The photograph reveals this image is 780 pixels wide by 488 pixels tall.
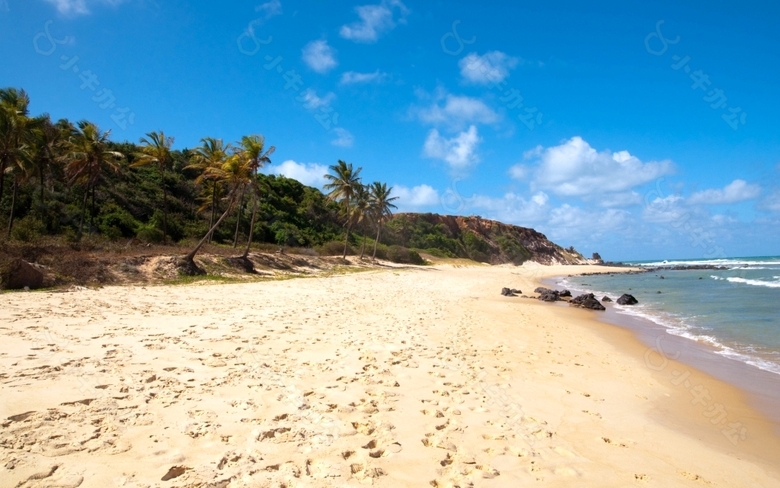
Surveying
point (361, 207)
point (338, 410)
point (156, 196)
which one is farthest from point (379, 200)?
point (338, 410)

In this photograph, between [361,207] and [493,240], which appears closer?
[361,207]

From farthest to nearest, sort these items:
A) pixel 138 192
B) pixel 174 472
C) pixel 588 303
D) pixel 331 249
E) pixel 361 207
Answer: pixel 361 207 → pixel 331 249 → pixel 138 192 → pixel 588 303 → pixel 174 472

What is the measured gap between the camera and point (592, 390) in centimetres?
624

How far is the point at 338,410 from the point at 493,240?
81.0m

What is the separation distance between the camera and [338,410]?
177 inches

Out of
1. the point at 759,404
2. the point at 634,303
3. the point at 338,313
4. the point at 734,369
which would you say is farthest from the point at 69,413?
the point at 634,303

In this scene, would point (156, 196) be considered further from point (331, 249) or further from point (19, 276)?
point (19, 276)

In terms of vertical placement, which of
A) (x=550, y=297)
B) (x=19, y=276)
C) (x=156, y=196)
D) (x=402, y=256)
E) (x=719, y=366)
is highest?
(x=156, y=196)

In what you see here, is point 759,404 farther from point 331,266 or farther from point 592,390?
point 331,266

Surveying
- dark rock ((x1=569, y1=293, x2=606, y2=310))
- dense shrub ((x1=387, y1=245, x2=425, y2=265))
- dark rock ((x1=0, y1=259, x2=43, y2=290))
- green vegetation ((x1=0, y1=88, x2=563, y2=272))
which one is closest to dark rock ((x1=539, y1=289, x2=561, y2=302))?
dark rock ((x1=569, y1=293, x2=606, y2=310))

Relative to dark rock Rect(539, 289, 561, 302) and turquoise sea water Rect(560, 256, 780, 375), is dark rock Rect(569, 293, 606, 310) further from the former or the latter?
dark rock Rect(539, 289, 561, 302)

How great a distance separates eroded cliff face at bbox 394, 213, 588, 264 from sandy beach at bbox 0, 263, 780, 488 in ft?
203

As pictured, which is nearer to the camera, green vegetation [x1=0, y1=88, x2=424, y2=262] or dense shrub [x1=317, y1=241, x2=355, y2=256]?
green vegetation [x1=0, y1=88, x2=424, y2=262]

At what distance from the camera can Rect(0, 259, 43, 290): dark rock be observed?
1134cm
